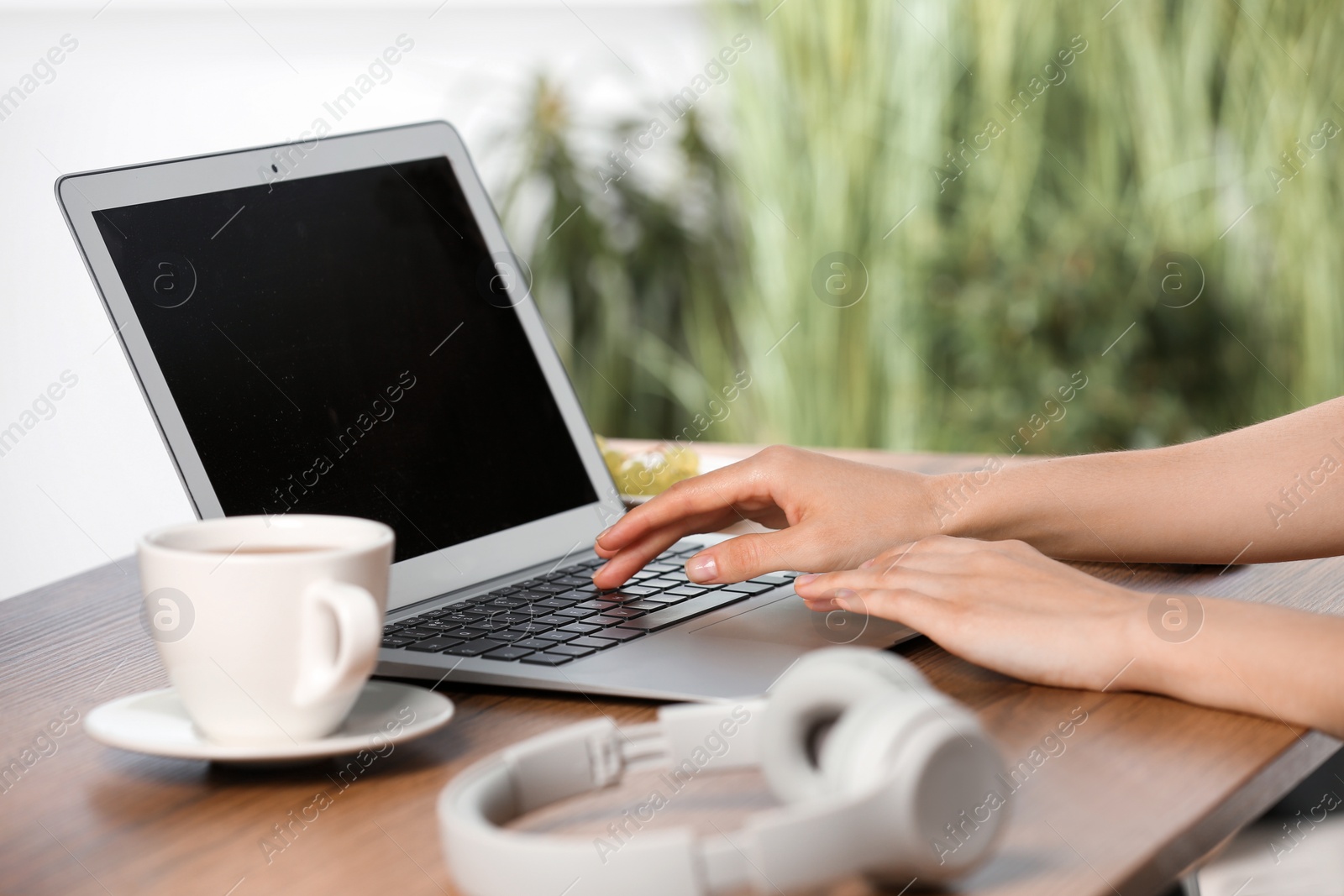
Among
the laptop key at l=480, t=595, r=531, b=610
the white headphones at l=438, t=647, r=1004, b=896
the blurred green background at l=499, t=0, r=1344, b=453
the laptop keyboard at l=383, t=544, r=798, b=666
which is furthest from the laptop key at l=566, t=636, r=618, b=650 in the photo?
the blurred green background at l=499, t=0, r=1344, b=453

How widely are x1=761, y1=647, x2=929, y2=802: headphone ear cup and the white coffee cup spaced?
0.19 meters

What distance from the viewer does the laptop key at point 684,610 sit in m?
0.79

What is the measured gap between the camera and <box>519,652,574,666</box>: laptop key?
28.0 inches

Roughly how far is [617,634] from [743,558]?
12cm

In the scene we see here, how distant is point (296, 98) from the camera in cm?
235

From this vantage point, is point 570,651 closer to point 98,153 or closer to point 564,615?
point 564,615

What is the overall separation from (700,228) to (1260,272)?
1360 mm

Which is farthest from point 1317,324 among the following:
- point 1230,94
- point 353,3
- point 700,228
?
point 353,3

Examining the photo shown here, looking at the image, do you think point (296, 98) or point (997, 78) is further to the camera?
point (997, 78)

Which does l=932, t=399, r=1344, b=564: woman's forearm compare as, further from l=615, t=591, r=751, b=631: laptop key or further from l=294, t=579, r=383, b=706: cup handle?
l=294, t=579, r=383, b=706: cup handle

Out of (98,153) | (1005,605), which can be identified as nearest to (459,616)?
(1005,605)

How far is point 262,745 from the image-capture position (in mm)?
577

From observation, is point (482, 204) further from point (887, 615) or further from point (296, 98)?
point (296, 98)

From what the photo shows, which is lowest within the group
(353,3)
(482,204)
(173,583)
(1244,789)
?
(1244,789)
